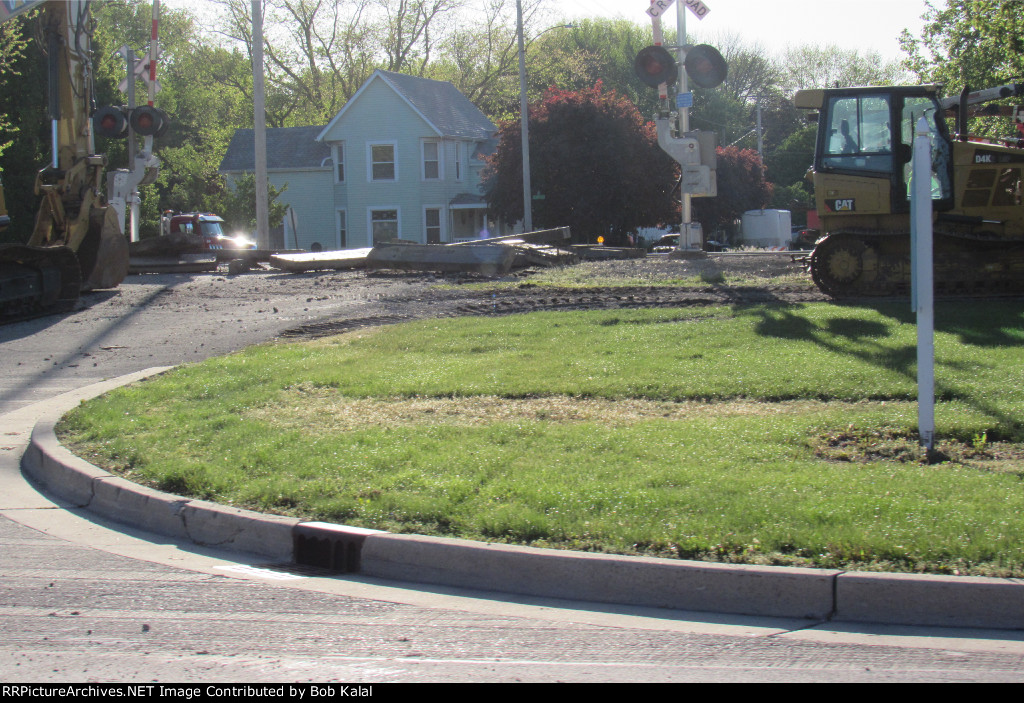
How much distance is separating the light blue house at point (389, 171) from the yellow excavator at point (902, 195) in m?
31.7

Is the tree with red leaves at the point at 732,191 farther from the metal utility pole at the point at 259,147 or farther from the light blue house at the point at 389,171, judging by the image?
the metal utility pole at the point at 259,147

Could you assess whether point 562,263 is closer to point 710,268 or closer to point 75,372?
point 710,268

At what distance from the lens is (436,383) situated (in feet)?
30.8

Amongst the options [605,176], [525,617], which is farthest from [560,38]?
[525,617]

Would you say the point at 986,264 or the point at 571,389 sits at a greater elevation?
the point at 986,264

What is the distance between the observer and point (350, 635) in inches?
175

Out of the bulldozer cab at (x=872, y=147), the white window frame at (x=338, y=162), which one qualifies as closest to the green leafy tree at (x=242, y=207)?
the white window frame at (x=338, y=162)

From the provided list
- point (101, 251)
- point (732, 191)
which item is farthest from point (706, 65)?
point (732, 191)

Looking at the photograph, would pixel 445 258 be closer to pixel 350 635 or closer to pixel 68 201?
pixel 68 201

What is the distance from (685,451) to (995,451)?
A: 2.08 metres

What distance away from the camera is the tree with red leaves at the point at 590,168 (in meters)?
39.2

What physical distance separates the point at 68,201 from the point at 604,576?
16824 millimetres

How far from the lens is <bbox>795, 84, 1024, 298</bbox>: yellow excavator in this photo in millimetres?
14070

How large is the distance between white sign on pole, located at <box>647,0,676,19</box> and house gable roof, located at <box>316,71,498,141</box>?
926 inches
